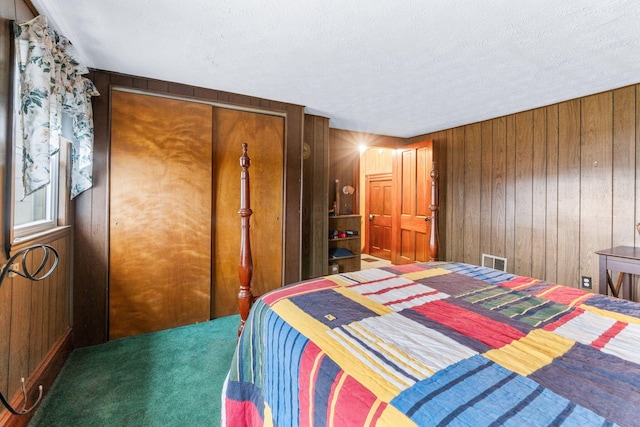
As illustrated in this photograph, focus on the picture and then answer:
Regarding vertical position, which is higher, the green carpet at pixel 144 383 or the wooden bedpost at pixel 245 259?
the wooden bedpost at pixel 245 259

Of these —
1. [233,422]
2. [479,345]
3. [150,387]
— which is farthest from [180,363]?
[479,345]

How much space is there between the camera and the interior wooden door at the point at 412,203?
4207 millimetres

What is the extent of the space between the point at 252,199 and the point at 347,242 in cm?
170

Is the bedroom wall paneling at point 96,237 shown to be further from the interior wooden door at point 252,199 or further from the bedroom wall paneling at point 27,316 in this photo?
the interior wooden door at point 252,199

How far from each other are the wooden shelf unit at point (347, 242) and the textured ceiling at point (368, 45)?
1.73 m

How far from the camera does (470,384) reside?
0.75 meters

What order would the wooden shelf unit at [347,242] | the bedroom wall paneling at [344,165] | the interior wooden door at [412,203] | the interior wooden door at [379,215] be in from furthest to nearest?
the interior wooden door at [379,215]
the bedroom wall paneling at [344,165]
the interior wooden door at [412,203]
the wooden shelf unit at [347,242]

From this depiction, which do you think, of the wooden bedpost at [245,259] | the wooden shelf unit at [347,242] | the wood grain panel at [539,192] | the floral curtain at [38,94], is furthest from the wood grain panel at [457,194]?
the floral curtain at [38,94]

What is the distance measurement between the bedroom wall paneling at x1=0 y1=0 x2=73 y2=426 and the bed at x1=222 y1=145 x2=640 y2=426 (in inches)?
43.5

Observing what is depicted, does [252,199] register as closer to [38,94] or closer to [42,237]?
[42,237]

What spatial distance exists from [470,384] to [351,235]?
131 inches

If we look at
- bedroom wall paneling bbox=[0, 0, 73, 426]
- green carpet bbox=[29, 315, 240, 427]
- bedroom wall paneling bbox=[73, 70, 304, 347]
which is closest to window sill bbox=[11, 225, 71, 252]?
bedroom wall paneling bbox=[0, 0, 73, 426]

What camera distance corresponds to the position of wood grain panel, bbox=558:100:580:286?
2.99m

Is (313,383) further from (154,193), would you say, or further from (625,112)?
(625,112)
